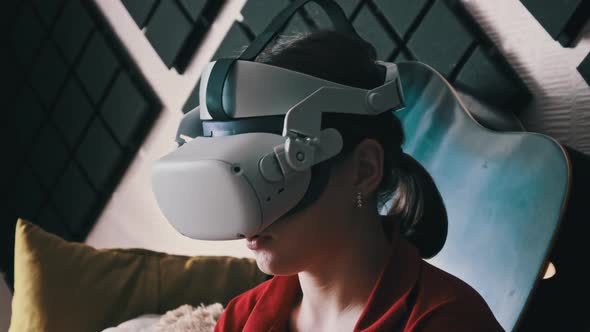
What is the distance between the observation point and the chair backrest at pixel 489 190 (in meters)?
0.96

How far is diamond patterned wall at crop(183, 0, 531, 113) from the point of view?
1235mm

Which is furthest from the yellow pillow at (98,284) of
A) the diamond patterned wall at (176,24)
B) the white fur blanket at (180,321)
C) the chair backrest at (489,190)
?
the diamond patterned wall at (176,24)

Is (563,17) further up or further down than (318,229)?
further up

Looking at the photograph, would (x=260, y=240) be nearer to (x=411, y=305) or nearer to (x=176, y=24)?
(x=411, y=305)

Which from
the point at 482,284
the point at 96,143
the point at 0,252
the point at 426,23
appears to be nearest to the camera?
the point at 482,284

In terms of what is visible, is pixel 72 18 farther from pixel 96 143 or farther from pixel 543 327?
pixel 543 327

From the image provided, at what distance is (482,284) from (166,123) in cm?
112

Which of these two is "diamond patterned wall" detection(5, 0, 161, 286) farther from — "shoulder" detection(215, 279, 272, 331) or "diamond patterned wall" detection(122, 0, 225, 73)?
"shoulder" detection(215, 279, 272, 331)

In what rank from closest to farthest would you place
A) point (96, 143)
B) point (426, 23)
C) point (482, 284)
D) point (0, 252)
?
point (482, 284) → point (426, 23) → point (96, 143) → point (0, 252)

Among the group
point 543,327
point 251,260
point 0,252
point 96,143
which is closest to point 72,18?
point 96,143

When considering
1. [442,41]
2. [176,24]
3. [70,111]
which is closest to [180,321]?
[442,41]

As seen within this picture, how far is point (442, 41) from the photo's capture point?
1303mm

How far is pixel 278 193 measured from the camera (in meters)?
0.78

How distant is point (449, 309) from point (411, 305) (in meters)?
0.06
